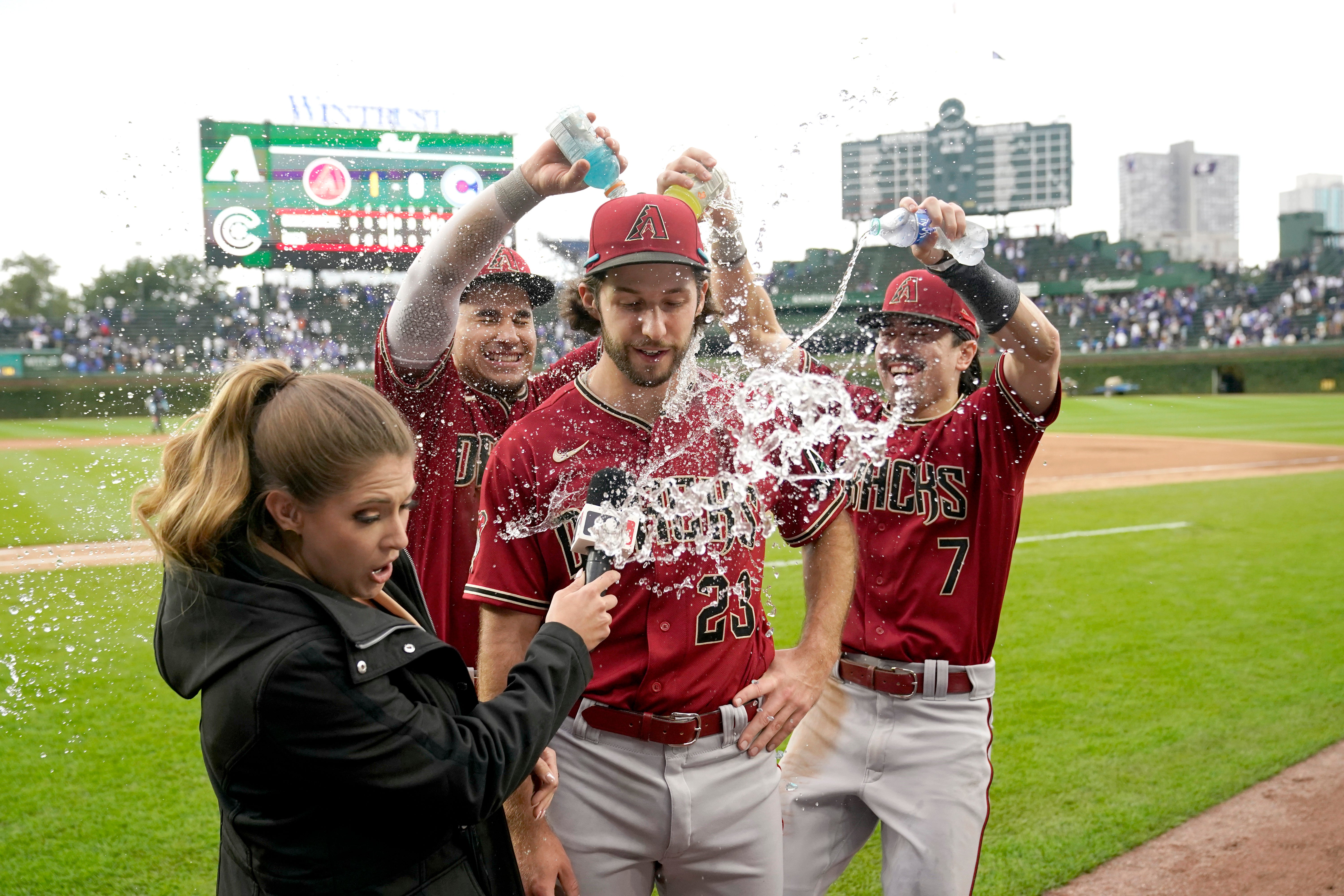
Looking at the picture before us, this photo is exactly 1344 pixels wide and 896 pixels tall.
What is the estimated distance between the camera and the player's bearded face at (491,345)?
112 inches

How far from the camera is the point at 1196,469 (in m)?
17.4

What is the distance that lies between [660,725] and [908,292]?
5.41 feet

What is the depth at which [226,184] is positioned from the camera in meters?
2.24

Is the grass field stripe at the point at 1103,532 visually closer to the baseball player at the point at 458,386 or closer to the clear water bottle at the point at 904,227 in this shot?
the baseball player at the point at 458,386

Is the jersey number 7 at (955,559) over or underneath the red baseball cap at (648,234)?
underneath

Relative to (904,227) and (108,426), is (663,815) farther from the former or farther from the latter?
(108,426)

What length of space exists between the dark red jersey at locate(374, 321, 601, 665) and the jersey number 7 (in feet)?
4.23

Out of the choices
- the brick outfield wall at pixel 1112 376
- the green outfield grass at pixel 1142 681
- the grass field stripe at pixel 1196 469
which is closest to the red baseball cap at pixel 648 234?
the brick outfield wall at pixel 1112 376

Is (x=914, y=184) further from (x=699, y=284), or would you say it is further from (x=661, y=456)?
(x=661, y=456)

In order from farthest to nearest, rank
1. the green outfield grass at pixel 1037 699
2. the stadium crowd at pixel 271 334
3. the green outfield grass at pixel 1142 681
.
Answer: the green outfield grass at pixel 1142 681 < the green outfield grass at pixel 1037 699 < the stadium crowd at pixel 271 334

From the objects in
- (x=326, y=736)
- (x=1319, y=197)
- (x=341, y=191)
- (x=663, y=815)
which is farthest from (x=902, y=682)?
(x=1319, y=197)

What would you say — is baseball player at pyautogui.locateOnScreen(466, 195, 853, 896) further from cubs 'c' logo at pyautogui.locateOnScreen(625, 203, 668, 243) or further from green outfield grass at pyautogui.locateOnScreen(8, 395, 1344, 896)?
green outfield grass at pyautogui.locateOnScreen(8, 395, 1344, 896)

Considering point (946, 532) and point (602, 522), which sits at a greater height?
point (602, 522)

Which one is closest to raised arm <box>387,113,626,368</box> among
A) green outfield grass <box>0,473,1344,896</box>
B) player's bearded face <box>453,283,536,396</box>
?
player's bearded face <box>453,283,536,396</box>
